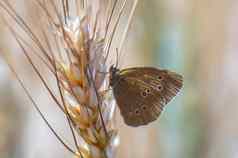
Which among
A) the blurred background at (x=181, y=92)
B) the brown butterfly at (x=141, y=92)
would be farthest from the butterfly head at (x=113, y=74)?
the blurred background at (x=181, y=92)

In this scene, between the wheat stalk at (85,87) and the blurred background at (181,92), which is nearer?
the wheat stalk at (85,87)

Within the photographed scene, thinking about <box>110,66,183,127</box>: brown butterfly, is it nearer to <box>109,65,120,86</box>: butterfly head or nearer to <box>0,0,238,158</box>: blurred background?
<box>109,65,120,86</box>: butterfly head

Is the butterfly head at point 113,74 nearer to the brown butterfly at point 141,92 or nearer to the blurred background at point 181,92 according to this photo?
the brown butterfly at point 141,92

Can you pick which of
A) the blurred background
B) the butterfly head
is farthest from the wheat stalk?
the blurred background

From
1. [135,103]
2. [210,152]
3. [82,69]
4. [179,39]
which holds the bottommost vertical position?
[210,152]

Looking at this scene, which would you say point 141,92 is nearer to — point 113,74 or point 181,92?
point 113,74

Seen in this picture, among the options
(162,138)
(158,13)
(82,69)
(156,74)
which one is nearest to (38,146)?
(162,138)

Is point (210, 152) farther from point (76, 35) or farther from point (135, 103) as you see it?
point (76, 35)
